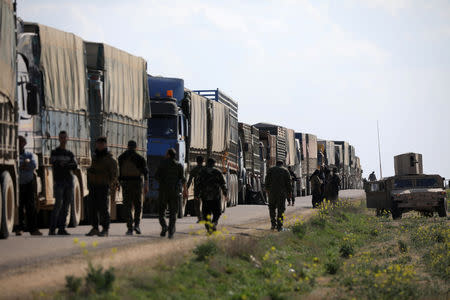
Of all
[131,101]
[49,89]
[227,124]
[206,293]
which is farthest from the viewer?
[227,124]

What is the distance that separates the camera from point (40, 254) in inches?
479

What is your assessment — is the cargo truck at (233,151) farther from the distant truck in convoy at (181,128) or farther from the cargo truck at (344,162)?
the cargo truck at (344,162)

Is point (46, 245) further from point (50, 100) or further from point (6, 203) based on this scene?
point (50, 100)

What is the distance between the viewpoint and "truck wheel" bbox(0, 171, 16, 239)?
47.1ft

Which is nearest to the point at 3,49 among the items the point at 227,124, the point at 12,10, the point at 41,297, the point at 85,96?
the point at 12,10

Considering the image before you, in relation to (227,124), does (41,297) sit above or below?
below

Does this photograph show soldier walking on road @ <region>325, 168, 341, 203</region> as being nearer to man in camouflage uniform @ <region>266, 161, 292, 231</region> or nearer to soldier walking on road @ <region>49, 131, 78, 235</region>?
man in camouflage uniform @ <region>266, 161, 292, 231</region>

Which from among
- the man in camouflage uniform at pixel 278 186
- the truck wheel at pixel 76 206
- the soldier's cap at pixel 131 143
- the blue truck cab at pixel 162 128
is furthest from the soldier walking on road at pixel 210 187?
the blue truck cab at pixel 162 128

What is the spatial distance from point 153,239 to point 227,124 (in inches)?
776

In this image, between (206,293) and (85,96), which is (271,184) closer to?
(85,96)

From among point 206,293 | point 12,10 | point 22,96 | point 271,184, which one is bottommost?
point 206,293

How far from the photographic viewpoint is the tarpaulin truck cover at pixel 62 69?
18.4 m

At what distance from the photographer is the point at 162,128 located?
23688mm

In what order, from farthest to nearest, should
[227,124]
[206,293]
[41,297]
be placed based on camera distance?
[227,124], [206,293], [41,297]
